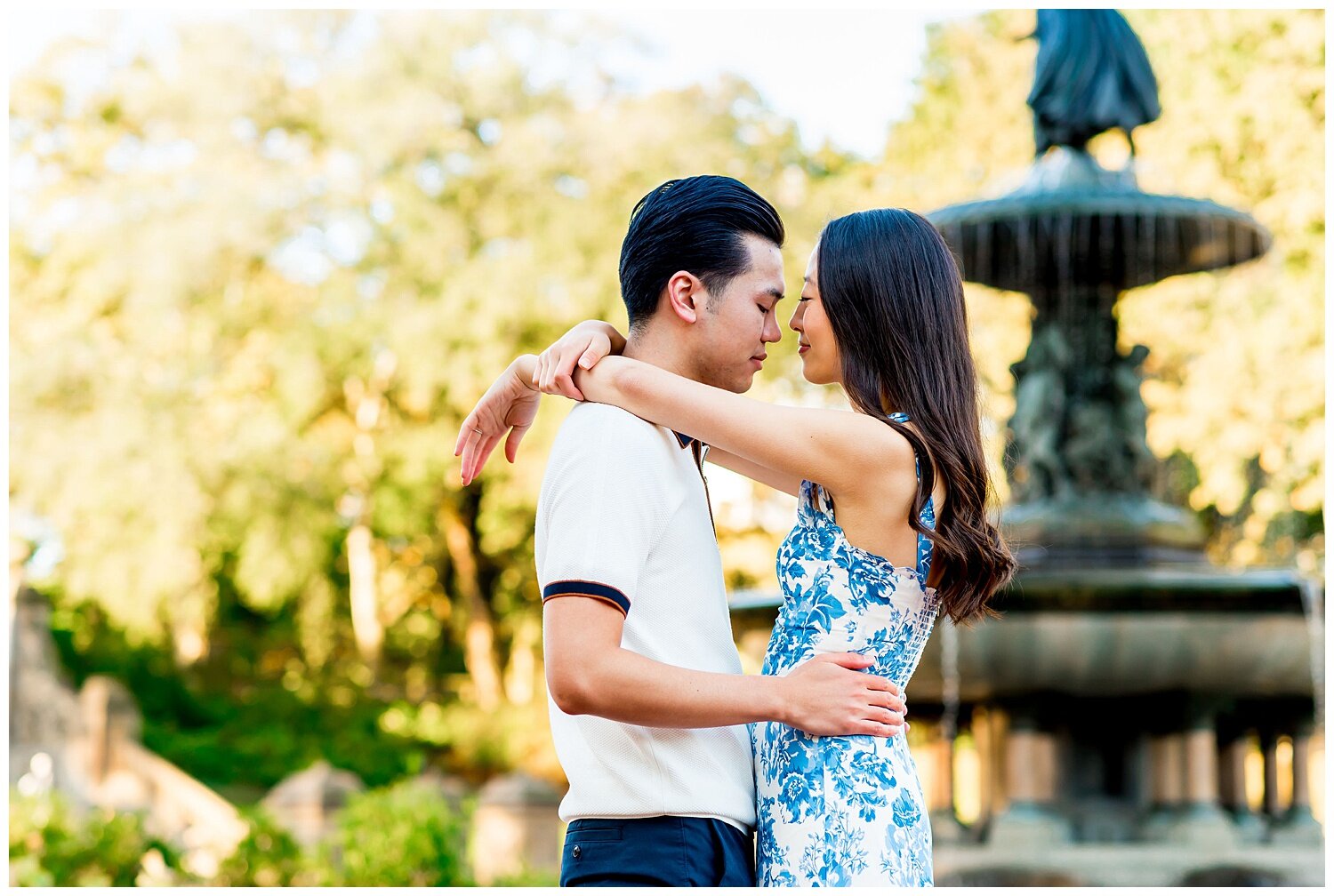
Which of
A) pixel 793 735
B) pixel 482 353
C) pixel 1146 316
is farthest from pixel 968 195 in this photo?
pixel 793 735

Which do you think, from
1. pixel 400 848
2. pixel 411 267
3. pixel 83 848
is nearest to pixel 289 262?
pixel 411 267

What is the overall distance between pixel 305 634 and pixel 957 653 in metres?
22.0

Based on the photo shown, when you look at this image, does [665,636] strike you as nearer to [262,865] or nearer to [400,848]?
[400,848]

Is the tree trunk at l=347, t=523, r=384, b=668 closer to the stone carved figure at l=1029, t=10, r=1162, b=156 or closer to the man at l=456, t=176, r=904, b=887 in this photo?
the stone carved figure at l=1029, t=10, r=1162, b=156

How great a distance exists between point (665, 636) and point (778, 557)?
354 millimetres

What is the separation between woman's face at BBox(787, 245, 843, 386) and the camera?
282 centimetres

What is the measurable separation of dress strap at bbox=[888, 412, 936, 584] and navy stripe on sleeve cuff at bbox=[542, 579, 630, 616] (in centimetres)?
53

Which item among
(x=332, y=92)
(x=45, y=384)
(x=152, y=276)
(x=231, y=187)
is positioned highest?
(x=332, y=92)

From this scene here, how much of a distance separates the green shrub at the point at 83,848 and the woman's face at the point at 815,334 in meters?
8.00

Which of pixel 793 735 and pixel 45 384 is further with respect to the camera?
pixel 45 384

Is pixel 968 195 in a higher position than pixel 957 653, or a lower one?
higher

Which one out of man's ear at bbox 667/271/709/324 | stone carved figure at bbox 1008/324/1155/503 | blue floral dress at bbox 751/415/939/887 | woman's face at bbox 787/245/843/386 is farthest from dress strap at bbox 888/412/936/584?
stone carved figure at bbox 1008/324/1155/503

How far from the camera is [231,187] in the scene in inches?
843

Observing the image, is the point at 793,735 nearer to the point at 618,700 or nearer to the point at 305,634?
the point at 618,700
